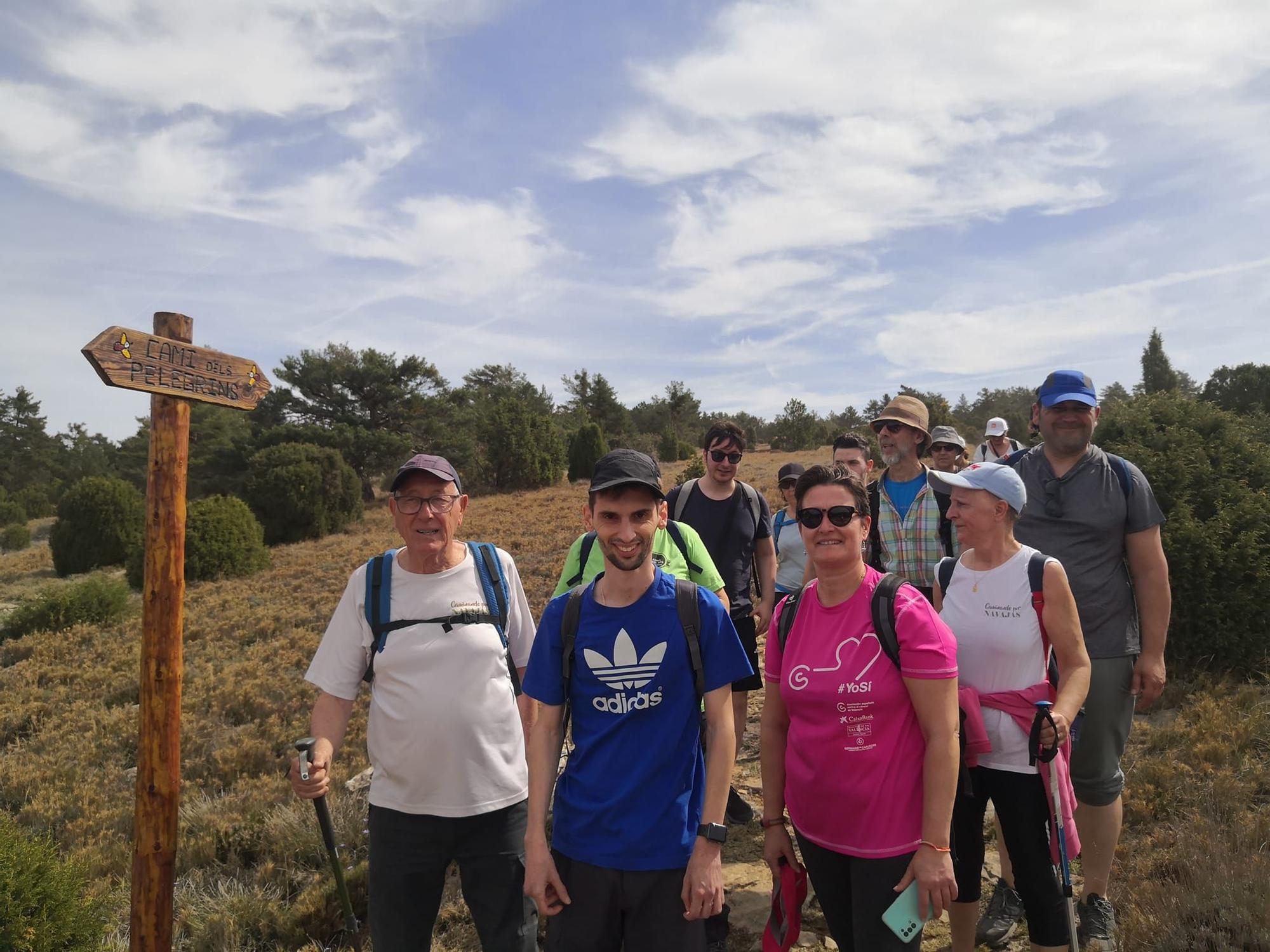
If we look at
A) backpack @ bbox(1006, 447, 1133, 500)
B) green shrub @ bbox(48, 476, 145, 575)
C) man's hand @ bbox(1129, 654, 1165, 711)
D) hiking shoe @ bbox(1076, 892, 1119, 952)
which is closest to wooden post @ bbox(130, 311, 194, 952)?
backpack @ bbox(1006, 447, 1133, 500)

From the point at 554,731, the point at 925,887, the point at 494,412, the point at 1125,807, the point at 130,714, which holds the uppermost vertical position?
the point at 494,412

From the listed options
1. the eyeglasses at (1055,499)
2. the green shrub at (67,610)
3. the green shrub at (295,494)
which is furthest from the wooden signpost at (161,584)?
the green shrub at (295,494)

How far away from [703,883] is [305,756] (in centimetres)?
139

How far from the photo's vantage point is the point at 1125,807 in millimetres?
4172

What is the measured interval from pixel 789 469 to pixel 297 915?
3.71 meters

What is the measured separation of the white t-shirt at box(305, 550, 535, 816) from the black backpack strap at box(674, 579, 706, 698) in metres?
0.88

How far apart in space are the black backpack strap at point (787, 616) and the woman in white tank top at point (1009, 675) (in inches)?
25.1

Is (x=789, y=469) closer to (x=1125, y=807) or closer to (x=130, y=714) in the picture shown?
(x=1125, y=807)

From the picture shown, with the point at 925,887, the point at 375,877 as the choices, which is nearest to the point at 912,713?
the point at 925,887

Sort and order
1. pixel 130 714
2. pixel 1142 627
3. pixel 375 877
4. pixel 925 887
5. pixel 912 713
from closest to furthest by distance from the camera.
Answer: pixel 925 887, pixel 912 713, pixel 375 877, pixel 1142 627, pixel 130 714

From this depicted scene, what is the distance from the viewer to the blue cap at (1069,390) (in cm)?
322

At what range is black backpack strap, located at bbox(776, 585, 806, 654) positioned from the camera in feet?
7.79

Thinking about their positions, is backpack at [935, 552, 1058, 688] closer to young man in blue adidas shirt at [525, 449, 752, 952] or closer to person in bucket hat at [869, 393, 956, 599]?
young man in blue adidas shirt at [525, 449, 752, 952]

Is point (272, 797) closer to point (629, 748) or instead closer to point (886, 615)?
point (629, 748)
